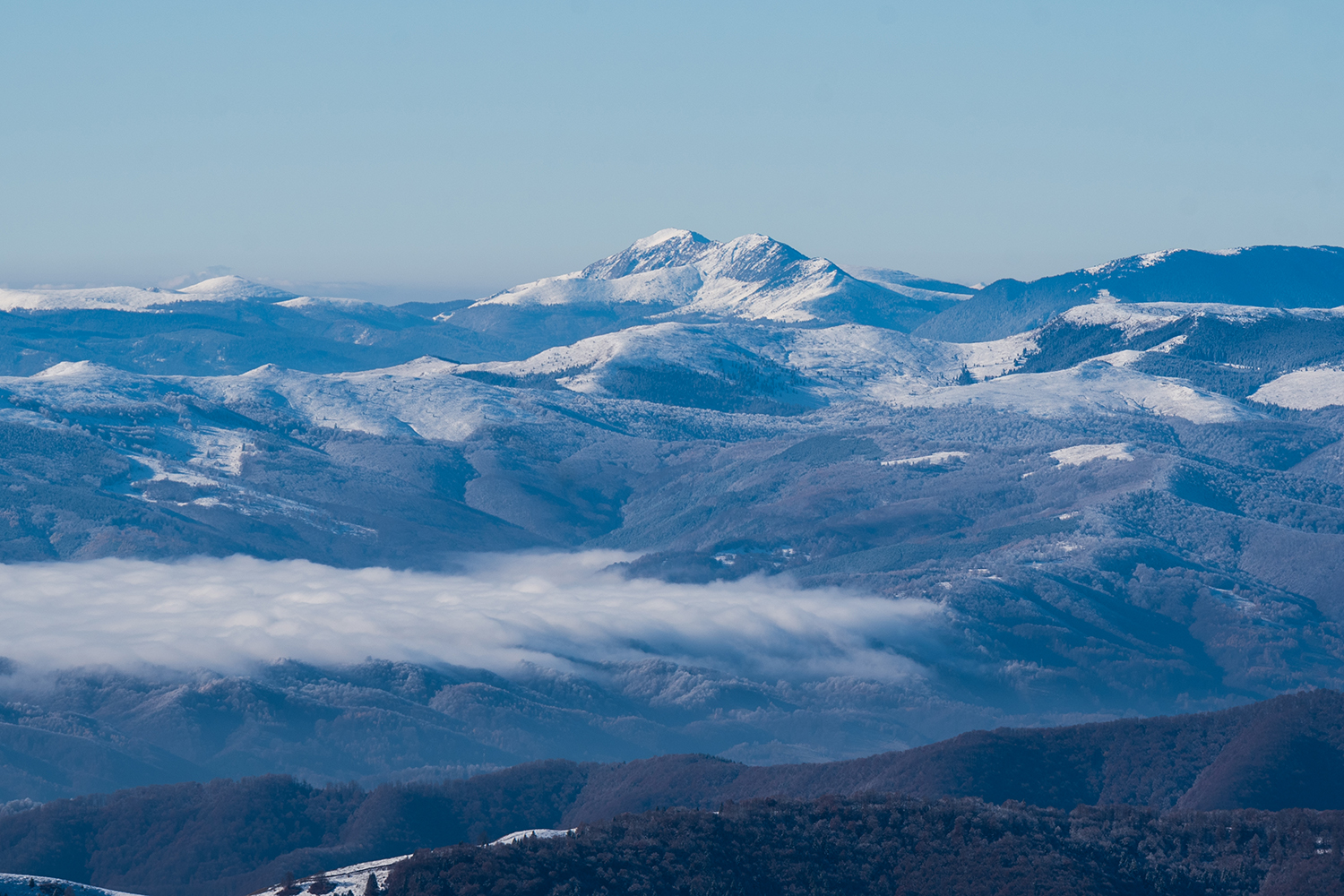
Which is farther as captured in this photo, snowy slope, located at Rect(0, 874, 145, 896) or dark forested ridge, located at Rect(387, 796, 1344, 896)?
dark forested ridge, located at Rect(387, 796, 1344, 896)

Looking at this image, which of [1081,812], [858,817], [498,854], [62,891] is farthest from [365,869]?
[1081,812]

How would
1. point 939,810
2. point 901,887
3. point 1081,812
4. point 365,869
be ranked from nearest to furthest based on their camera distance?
point 365,869
point 901,887
point 939,810
point 1081,812

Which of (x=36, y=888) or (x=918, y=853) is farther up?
(x=36, y=888)

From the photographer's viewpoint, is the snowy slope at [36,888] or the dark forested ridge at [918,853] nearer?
the snowy slope at [36,888]

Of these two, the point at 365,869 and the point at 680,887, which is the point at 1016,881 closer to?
the point at 680,887

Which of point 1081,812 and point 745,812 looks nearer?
point 745,812

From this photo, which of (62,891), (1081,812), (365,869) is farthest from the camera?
(1081,812)

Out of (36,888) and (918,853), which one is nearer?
(36,888)
